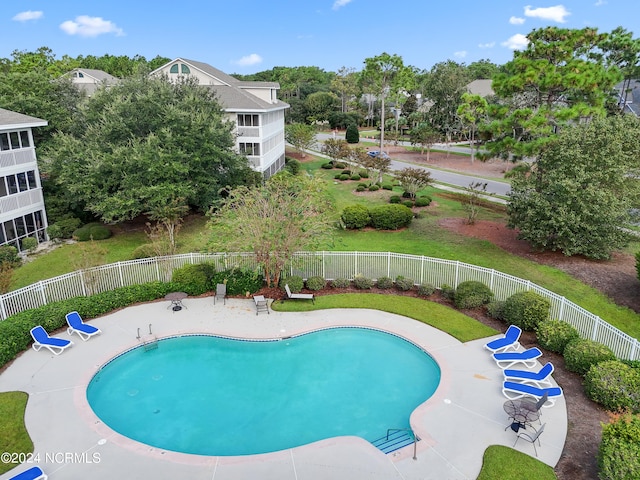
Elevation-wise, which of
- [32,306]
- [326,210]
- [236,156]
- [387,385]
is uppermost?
[236,156]

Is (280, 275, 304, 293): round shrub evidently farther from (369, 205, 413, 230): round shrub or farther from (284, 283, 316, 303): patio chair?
(369, 205, 413, 230): round shrub

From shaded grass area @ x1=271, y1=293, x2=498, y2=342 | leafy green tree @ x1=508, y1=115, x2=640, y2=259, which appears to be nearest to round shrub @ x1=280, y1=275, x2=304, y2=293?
shaded grass area @ x1=271, y1=293, x2=498, y2=342

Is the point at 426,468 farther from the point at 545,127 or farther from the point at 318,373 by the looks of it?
the point at 545,127

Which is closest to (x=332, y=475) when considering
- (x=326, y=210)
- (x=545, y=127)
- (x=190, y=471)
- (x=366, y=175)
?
(x=190, y=471)

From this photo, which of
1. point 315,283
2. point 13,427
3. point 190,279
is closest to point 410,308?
point 315,283

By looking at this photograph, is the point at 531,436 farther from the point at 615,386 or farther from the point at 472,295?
the point at 472,295

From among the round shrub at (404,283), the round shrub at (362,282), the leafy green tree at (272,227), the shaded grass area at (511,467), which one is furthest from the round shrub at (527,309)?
the leafy green tree at (272,227)

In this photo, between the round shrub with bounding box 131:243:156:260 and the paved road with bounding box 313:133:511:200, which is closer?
the round shrub with bounding box 131:243:156:260
